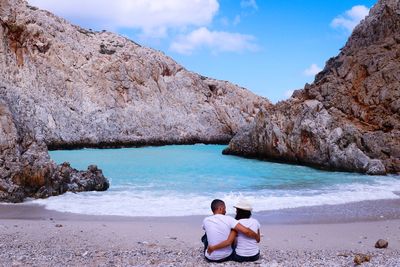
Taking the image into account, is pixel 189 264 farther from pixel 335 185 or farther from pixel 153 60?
pixel 153 60

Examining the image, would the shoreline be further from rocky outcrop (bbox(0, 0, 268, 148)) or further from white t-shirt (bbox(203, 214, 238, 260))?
rocky outcrop (bbox(0, 0, 268, 148))

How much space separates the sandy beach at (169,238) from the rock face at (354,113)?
37.2 ft

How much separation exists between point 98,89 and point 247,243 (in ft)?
135

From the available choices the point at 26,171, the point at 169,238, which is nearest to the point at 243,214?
the point at 169,238

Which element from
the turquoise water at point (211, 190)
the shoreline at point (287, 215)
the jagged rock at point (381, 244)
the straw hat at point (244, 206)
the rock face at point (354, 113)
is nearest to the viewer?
the straw hat at point (244, 206)

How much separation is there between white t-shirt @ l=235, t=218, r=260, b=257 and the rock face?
50.7ft

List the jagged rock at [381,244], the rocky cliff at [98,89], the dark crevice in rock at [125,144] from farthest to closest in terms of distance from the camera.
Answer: the rocky cliff at [98,89] → the dark crevice in rock at [125,144] → the jagged rock at [381,244]

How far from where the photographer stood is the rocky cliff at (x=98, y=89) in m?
39.4

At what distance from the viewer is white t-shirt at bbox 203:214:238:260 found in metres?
6.13

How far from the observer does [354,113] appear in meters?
23.5

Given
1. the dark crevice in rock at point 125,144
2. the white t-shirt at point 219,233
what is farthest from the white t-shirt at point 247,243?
the dark crevice in rock at point 125,144

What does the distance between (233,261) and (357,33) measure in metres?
25.4

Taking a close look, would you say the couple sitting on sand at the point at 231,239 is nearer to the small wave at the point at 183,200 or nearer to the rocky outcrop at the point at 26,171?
the small wave at the point at 183,200

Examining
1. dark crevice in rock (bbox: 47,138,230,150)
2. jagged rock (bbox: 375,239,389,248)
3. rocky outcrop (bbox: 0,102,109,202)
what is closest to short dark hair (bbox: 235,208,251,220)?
jagged rock (bbox: 375,239,389,248)
